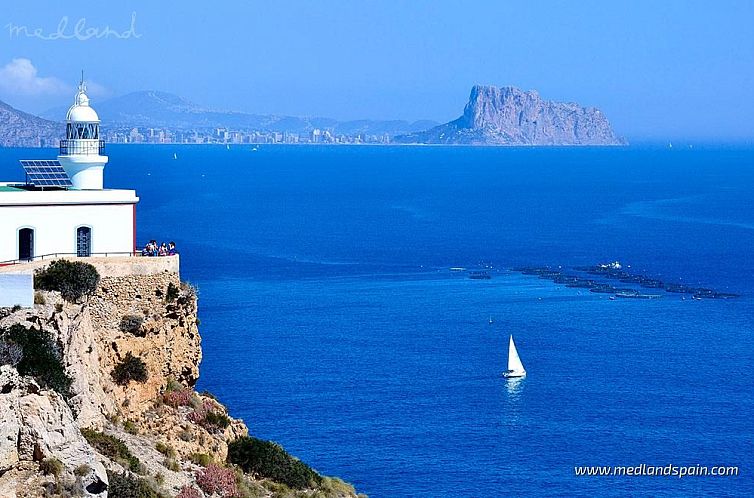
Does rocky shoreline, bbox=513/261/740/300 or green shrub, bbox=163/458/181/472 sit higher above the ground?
green shrub, bbox=163/458/181/472

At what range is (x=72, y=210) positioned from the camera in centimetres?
2598

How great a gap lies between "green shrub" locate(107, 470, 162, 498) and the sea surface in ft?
83.4

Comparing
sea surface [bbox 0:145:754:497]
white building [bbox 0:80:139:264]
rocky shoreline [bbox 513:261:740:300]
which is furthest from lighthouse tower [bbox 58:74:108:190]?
rocky shoreline [bbox 513:261:740:300]

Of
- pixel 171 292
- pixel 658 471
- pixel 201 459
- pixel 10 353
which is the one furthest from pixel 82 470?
pixel 658 471

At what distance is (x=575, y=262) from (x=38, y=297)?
87.7m

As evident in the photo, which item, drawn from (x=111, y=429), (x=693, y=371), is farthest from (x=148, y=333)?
(x=693, y=371)

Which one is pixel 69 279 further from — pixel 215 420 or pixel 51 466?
pixel 51 466

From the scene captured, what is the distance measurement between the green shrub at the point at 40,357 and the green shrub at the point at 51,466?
1.76 metres

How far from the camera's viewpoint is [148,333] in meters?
23.4

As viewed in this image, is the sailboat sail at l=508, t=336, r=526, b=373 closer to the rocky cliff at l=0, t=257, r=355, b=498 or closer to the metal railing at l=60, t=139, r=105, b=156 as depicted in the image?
the rocky cliff at l=0, t=257, r=355, b=498

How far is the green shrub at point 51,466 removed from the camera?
17.1 m

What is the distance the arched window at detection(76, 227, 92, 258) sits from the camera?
26.0 m

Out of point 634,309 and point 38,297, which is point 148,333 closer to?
point 38,297

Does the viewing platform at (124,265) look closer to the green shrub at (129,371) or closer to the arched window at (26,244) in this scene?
the arched window at (26,244)
